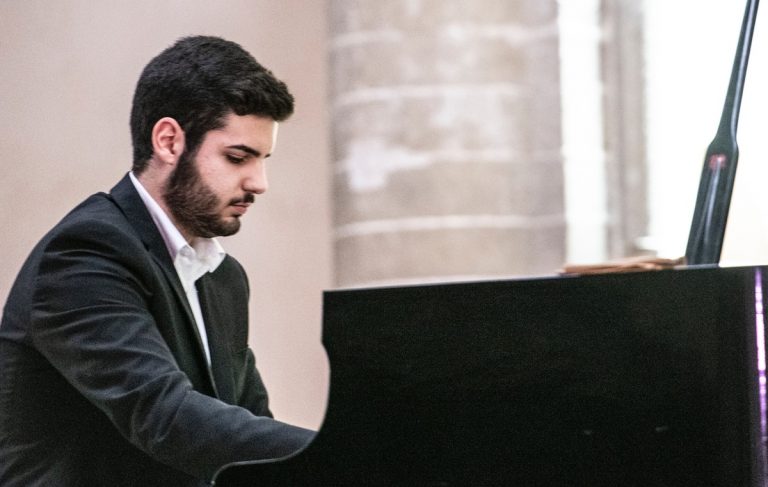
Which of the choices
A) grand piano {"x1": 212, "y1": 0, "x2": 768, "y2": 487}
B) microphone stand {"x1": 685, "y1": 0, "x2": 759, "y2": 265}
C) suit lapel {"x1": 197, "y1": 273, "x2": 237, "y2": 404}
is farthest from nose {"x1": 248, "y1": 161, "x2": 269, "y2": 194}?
microphone stand {"x1": 685, "y1": 0, "x2": 759, "y2": 265}

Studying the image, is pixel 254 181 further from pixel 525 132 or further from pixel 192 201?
pixel 525 132

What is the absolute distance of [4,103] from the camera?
193 inches

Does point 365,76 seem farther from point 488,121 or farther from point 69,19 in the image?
point 69,19

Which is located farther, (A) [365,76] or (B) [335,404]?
(A) [365,76]

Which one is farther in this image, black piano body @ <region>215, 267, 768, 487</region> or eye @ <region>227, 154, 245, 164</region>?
eye @ <region>227, 154, 245, 164</region>

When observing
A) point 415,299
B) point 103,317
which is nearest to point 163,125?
point 103,317

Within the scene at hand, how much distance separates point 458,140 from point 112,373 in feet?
8.51

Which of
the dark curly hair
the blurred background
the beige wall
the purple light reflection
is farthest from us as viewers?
the beige wall

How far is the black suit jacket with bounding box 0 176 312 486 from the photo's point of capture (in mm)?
1913

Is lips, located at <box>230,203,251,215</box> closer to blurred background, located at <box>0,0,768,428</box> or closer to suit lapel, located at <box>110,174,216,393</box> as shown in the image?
suit lapel, located at <box>110,174,216,393</box>

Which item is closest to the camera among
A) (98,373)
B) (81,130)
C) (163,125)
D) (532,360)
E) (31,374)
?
(532,360)

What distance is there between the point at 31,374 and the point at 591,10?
9.60 ft

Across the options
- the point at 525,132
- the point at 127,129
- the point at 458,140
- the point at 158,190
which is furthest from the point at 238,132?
the point at 127,129

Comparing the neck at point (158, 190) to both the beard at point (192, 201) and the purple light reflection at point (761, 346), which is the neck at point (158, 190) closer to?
the beard at point (192, 201)
